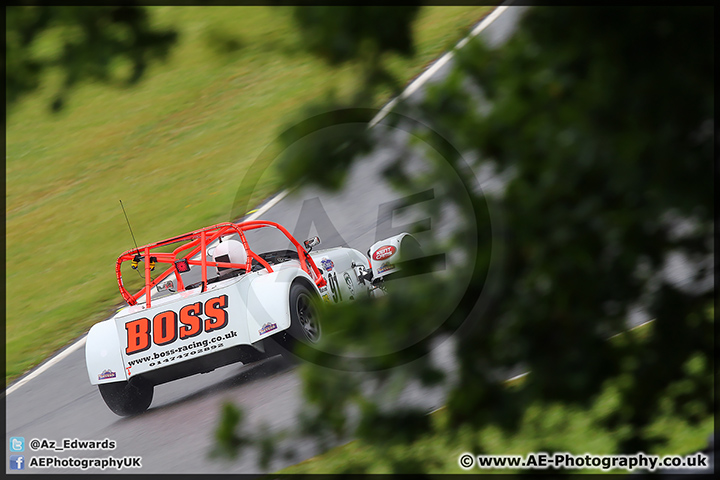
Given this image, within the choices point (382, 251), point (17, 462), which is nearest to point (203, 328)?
point (382, 251)

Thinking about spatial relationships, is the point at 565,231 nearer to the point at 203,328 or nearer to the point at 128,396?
the point at 203,328

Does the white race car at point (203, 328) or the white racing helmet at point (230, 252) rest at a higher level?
the white racing helmet at point (230, 252)

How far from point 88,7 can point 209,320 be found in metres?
4.67

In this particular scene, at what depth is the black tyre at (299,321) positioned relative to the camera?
673 cm

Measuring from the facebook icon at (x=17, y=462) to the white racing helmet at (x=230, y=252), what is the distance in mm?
2514

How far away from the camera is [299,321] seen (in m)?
6.85

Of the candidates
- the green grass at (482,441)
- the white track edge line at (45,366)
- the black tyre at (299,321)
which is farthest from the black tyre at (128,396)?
the green grass at (482,441)

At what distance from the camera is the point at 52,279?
12.8 meters

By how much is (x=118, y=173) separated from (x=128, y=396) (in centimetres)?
937

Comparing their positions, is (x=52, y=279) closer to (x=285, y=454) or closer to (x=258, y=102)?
(x=258, y=102)

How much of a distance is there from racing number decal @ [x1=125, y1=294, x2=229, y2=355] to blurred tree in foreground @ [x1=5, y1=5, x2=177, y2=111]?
4.47 m

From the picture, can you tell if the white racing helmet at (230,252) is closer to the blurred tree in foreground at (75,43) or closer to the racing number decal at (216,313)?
the racing number decal at (216,313)

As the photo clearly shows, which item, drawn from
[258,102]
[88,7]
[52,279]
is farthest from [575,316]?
[258,102]

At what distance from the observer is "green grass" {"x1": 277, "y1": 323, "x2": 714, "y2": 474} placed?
2277mm
